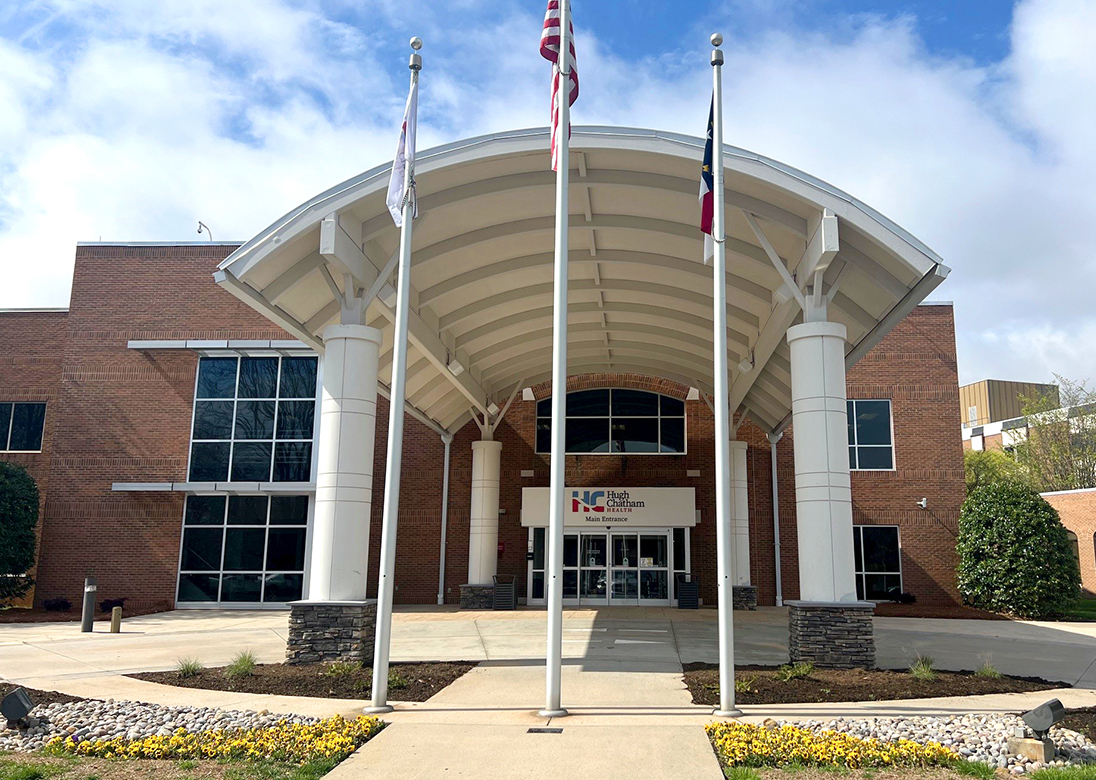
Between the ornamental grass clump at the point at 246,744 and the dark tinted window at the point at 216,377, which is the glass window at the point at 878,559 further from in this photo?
the ornamental grass clump at the point at 246,744

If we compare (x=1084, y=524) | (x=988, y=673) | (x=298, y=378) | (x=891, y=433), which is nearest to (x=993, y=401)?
(x=1084, y=524)

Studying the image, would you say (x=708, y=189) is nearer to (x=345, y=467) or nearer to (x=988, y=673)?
(x=345, y=467)

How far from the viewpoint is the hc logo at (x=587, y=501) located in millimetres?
25688

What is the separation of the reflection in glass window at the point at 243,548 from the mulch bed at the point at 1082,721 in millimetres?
20657

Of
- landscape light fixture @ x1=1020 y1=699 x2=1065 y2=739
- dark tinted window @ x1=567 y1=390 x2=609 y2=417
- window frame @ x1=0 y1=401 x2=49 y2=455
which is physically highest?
dark tinted window @ x1=567 y1=390 x2=609 y2=417

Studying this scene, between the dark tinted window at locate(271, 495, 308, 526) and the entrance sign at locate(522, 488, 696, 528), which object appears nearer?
the dark tinted window at locate(271, 495, 308, 526)

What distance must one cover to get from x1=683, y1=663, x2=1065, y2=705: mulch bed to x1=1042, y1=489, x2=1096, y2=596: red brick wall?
2421 centimetres

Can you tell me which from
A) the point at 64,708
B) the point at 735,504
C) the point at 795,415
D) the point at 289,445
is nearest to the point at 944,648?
the point at 795,415

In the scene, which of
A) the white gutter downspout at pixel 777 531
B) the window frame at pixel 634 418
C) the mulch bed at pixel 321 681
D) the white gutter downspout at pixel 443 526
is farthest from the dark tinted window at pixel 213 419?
the white gutter downspout at pixel 777 531

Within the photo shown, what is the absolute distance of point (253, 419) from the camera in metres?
25.8

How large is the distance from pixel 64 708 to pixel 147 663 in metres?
4.02

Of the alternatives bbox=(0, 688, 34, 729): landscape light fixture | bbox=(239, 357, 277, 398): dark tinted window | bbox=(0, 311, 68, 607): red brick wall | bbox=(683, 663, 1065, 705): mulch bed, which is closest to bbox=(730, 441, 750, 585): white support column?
bbox=(683, 663, 1065, 705): mulch bed

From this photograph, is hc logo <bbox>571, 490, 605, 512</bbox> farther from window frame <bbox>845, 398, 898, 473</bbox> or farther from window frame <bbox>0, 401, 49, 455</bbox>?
window frame <bbox>0, 401, 49, 455</bbox>

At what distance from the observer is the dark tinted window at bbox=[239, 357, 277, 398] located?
26.0 m
